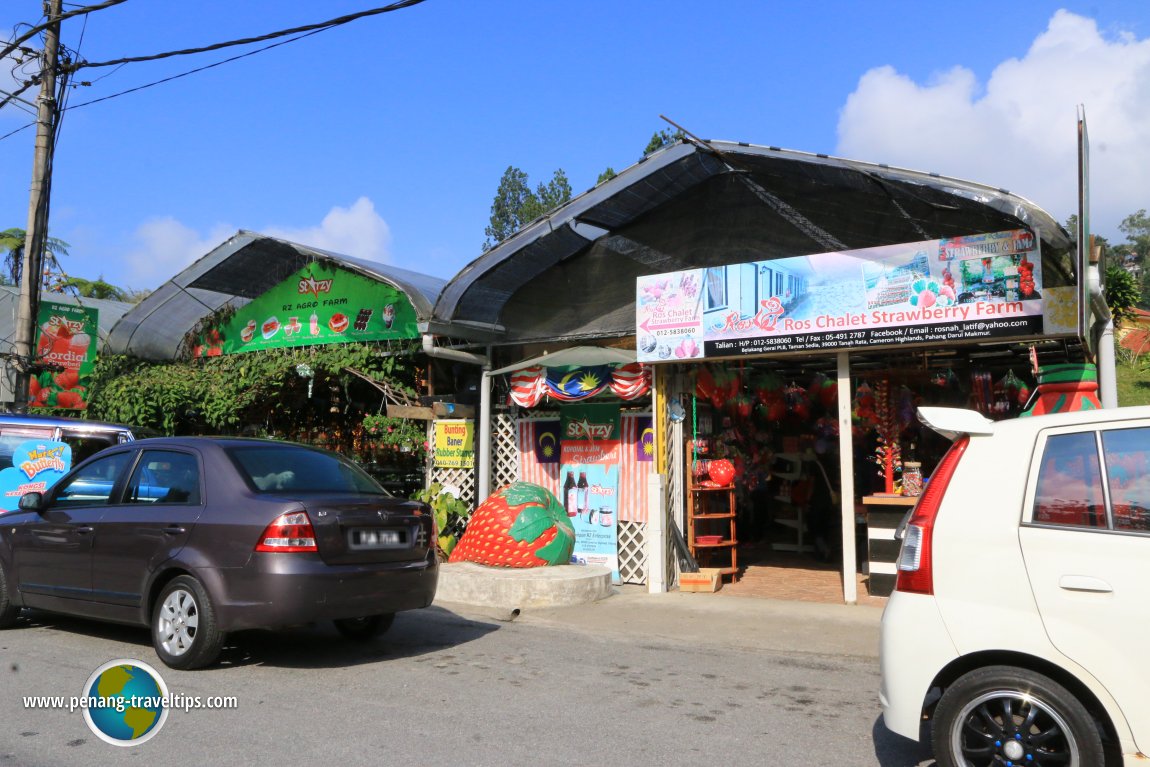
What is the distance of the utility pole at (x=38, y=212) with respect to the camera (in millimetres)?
11867

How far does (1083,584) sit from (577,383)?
7.28m

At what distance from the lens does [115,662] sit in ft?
20.1

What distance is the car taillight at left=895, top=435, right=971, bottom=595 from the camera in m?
3.87

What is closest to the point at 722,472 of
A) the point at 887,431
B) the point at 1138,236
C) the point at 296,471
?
the point at 887,431

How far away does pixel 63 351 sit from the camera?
13.4 m

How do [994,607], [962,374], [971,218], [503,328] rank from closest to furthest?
[994,607] → [971,218] → [962,374] → [503,328]

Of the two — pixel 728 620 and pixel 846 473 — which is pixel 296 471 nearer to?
pixel 728 620

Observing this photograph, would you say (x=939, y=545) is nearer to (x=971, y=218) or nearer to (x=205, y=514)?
(x=205, y=514)

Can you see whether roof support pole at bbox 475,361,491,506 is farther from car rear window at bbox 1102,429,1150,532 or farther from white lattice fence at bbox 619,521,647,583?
car rear window at bbox 1102,429,1150,532

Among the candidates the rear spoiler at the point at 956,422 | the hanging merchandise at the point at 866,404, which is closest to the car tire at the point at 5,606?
the rear spoiler at the point at 956,422

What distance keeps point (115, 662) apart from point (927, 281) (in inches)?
288

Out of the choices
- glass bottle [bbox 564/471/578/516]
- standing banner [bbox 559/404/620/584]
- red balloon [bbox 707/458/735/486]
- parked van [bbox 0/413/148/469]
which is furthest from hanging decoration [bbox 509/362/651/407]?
parked van [bbox 0/413/148/469]

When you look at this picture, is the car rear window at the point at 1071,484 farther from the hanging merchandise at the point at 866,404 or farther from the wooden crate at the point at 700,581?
the wooden crate at the point at 700,581

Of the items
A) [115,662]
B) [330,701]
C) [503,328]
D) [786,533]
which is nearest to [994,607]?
[330,701]
